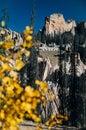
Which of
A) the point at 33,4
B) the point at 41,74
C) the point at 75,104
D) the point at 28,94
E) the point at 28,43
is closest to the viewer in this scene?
the point at 28,94

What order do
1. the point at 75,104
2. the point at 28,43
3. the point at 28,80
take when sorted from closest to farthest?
the point at 28,43, the point at 75,104, the point at 28,80

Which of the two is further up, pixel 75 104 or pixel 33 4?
pixel 33 4

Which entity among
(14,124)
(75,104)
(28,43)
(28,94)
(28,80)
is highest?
(28,80)

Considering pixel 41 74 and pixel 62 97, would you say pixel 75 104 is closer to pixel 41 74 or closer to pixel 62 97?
pixel 62 97

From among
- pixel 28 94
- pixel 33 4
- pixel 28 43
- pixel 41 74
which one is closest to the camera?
pixel 28 94

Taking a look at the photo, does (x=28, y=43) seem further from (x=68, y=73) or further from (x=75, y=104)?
(x=68, y=73)

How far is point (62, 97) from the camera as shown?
97.5 metres

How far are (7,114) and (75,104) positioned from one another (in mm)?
87953

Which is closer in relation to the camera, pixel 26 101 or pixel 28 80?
pixel 26 101

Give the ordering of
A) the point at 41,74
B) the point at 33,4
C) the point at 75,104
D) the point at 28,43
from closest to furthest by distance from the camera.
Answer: the point at 28,43
the point at 75,104
the point at 41,74
the point at 33,4

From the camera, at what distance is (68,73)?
373ft

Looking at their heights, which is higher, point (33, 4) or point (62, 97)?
point (33, 4)

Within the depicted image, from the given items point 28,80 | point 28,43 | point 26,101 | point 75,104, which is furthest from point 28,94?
point 28,80

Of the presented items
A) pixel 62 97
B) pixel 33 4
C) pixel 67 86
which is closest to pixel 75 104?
pixel 62 97
